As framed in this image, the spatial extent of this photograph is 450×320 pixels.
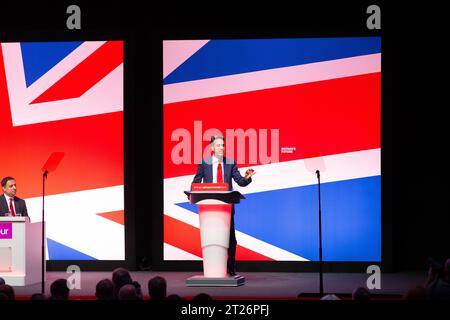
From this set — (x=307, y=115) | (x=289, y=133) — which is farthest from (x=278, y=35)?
(x=289, y=133)

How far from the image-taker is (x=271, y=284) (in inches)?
333

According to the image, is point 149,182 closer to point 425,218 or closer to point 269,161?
point 269,161

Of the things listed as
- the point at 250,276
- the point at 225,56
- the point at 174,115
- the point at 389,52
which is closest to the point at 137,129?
the point at 174,115

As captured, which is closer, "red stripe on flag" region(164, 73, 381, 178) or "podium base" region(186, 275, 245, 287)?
"podium base" region(186, 275, 245, 287)

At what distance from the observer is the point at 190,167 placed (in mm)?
9766

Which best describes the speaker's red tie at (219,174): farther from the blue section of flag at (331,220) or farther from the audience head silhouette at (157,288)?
the audience head silhouette at (157,288)

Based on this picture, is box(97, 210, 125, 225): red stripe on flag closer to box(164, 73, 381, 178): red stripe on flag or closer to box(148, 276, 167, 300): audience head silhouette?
box(164, 73, 381, 178): red stripe on flag

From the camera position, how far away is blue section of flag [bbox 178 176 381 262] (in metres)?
9.52

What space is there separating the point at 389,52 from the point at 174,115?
8.43 feet

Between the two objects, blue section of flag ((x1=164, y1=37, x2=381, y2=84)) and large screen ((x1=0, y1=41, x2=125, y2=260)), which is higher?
blue section of flag ((x1=164, y1=37, x2=381, y2=84))

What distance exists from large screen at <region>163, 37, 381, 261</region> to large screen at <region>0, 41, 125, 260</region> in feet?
2.45

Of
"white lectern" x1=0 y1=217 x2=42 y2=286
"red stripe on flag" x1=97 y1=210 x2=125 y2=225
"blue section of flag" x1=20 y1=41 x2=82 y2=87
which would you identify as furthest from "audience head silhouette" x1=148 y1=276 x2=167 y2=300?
"blue section of flag" x1=20 y1=41 x2=82 y2=87

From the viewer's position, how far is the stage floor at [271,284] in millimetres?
7617

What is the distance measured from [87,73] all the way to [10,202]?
1.98 metres
